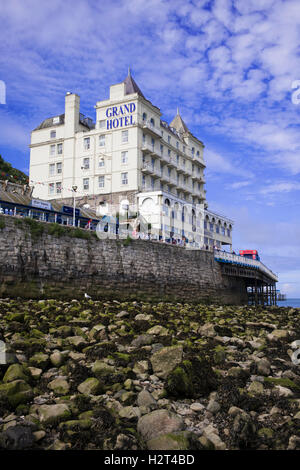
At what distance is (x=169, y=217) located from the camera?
1829 inches

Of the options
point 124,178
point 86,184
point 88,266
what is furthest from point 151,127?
point 88,266

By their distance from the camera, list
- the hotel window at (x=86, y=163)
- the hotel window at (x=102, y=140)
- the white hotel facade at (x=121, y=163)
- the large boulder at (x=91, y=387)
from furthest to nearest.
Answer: the hotel window at (x=86, y=163) → the hotel window at (x=102, y=140) → the white hotel facade at (x=121, y=163) → the large boulder at (x=91, y=387)

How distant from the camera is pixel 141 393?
7.32 metres

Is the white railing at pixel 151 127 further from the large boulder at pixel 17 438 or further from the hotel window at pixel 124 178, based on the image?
the large boulder at pixel 17 438

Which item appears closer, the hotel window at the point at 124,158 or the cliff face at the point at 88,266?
the cliff face at the point at 88,266

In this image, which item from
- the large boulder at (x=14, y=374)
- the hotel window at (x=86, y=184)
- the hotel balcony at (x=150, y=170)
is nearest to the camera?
the large boulder at (x=14, y=374)

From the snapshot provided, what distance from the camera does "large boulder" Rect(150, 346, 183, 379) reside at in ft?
28.0

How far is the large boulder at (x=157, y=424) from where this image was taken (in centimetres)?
593

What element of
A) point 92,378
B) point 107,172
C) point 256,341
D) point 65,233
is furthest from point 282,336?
point 107,172

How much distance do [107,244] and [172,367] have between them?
19575 mm

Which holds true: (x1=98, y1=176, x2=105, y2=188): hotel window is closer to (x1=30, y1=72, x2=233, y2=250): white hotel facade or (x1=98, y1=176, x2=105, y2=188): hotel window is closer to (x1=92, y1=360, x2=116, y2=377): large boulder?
(x1=30, y1=72, x2=233, y2=250): white hotel facade

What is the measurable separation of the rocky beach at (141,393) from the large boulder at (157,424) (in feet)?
0.05

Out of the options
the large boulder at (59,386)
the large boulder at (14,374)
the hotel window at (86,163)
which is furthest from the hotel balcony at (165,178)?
the large boulder at (59,386)
